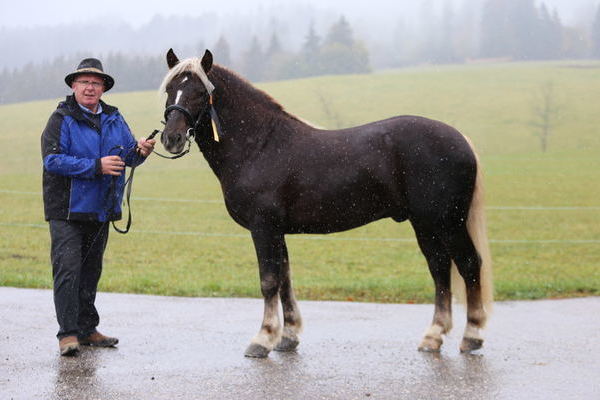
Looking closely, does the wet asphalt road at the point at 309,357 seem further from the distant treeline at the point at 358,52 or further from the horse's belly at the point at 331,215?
the distant treeline at the point at 358,52

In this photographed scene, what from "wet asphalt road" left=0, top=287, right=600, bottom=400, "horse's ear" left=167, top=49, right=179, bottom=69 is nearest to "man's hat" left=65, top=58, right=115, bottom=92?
"horse's ear" left=167, top=49, right=179, bottom=69

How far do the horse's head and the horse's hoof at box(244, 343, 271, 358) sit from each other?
149 centimetres

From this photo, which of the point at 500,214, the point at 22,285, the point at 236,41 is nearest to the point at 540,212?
the point at 500,214

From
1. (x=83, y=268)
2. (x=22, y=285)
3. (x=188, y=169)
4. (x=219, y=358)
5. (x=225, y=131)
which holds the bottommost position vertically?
(x=188, y=169)

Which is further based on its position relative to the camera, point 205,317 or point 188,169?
point 188,169

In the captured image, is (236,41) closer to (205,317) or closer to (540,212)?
(540,212)

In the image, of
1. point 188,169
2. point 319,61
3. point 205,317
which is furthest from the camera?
point 319,61

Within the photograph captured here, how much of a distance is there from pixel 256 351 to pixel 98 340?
48.4 inches

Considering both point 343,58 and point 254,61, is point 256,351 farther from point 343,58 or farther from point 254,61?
point 343,58

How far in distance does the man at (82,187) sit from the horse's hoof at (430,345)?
2284 mm

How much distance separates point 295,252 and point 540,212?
10.1 metres

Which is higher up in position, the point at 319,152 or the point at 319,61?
the point at 319,152

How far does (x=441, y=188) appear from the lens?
5.16m

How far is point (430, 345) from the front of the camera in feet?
17.2
